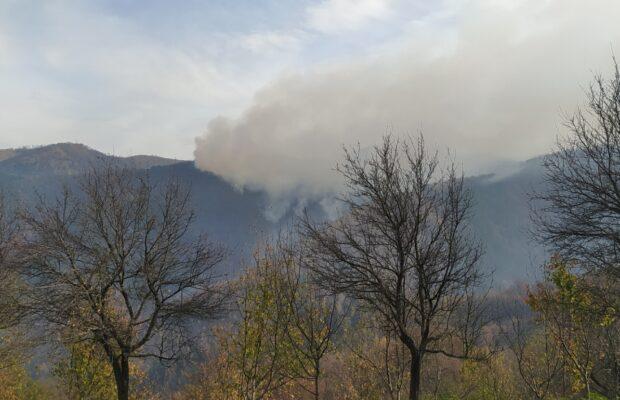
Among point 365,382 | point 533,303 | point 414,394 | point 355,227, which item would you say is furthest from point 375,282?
point 365,382

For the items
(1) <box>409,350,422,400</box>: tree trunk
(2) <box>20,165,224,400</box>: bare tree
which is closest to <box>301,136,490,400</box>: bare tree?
(1) <box>409,350,422,400</box>: tree trunk

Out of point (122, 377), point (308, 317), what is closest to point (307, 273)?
point (308, 317)

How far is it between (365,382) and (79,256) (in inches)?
582

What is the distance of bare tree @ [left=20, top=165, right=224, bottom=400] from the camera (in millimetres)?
13805

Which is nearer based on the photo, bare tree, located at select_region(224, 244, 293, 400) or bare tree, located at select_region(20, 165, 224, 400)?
bare tree, located at select_region(224, 244, 293, 400)

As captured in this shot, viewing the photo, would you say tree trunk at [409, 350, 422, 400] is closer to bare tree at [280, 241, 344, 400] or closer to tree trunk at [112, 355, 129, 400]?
bare tree at [280, 241, 344, 400]

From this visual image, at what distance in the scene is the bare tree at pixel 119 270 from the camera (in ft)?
45.3

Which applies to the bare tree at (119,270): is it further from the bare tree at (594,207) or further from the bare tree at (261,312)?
the bare tree at (594,207)

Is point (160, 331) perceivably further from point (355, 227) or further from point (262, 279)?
point (355, 227)

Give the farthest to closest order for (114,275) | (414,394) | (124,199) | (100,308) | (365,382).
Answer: (365,382), (124,199), (114,275), (100,308), (414,394)

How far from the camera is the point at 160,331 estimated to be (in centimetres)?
1537

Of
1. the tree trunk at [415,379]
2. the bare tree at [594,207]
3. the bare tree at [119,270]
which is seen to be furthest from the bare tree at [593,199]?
the bare tree at [119,270]

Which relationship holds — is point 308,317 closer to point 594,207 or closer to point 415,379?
point 415,379

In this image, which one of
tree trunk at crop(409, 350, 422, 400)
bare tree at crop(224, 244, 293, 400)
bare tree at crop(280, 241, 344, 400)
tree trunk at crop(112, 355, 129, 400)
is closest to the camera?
tree trunk at crop(409, 350, 422, 400)
